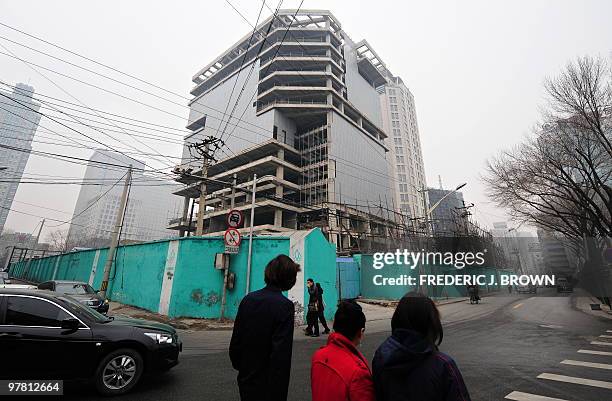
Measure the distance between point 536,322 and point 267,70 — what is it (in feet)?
181

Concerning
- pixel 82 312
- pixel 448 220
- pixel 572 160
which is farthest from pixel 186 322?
pixel 448 220

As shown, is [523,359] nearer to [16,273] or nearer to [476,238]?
[476,238]

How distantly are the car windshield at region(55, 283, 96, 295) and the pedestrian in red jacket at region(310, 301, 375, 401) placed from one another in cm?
1259

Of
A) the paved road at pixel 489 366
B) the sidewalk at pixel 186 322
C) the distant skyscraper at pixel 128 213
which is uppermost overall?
the distant skyscraper at pixel 128 213

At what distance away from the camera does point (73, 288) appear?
10.9 meters

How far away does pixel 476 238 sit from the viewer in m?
30.9

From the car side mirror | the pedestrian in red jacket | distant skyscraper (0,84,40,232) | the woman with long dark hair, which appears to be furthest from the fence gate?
the woman with long dark hair

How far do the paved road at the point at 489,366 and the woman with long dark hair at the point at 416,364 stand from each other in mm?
2987

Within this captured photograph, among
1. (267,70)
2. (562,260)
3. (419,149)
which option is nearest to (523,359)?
(562,260)

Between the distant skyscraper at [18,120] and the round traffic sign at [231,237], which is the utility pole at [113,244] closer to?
the distant skyscraper at [18,120]

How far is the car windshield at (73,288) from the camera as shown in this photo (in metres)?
10.6

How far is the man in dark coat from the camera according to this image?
2139 mm

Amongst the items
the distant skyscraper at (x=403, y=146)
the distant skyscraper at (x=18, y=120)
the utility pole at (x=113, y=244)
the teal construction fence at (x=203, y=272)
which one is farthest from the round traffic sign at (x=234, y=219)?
the distant skyscraper at (x=403, y=146)

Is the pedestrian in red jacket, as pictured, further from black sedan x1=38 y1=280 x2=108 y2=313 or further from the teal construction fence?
black sedan x1=38 y1=280 x2=108 y2=313
